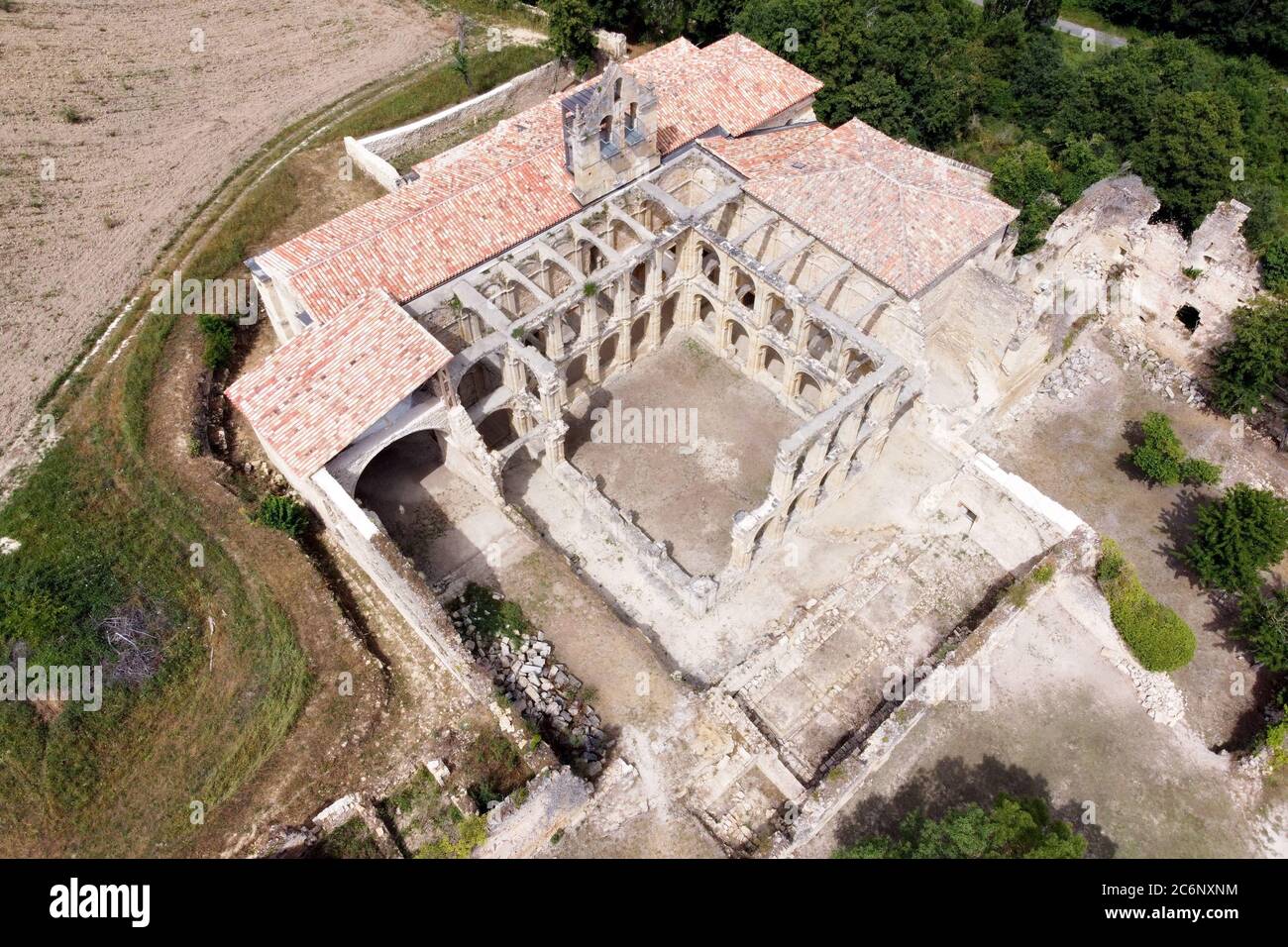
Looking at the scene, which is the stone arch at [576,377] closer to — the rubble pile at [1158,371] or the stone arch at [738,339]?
the stone arch at [738,339]

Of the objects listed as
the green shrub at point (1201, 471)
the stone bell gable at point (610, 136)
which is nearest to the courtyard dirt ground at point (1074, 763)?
the green shrub at point (1201, 471)

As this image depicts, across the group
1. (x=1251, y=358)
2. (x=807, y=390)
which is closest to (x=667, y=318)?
(x=807, y=390)

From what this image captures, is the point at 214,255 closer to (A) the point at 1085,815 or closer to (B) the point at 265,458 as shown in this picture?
(B) the point at 265,458

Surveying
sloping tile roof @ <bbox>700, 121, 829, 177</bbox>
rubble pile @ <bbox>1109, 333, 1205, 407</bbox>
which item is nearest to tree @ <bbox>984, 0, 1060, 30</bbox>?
rubble pile @ <bbox>1109, 333, 1205, 407</bbox>

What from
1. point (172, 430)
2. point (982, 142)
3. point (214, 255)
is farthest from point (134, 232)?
point (982, 142)

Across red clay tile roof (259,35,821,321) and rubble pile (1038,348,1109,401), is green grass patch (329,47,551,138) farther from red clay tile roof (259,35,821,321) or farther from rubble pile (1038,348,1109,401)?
rubble pile (1038,348,1109,401)
